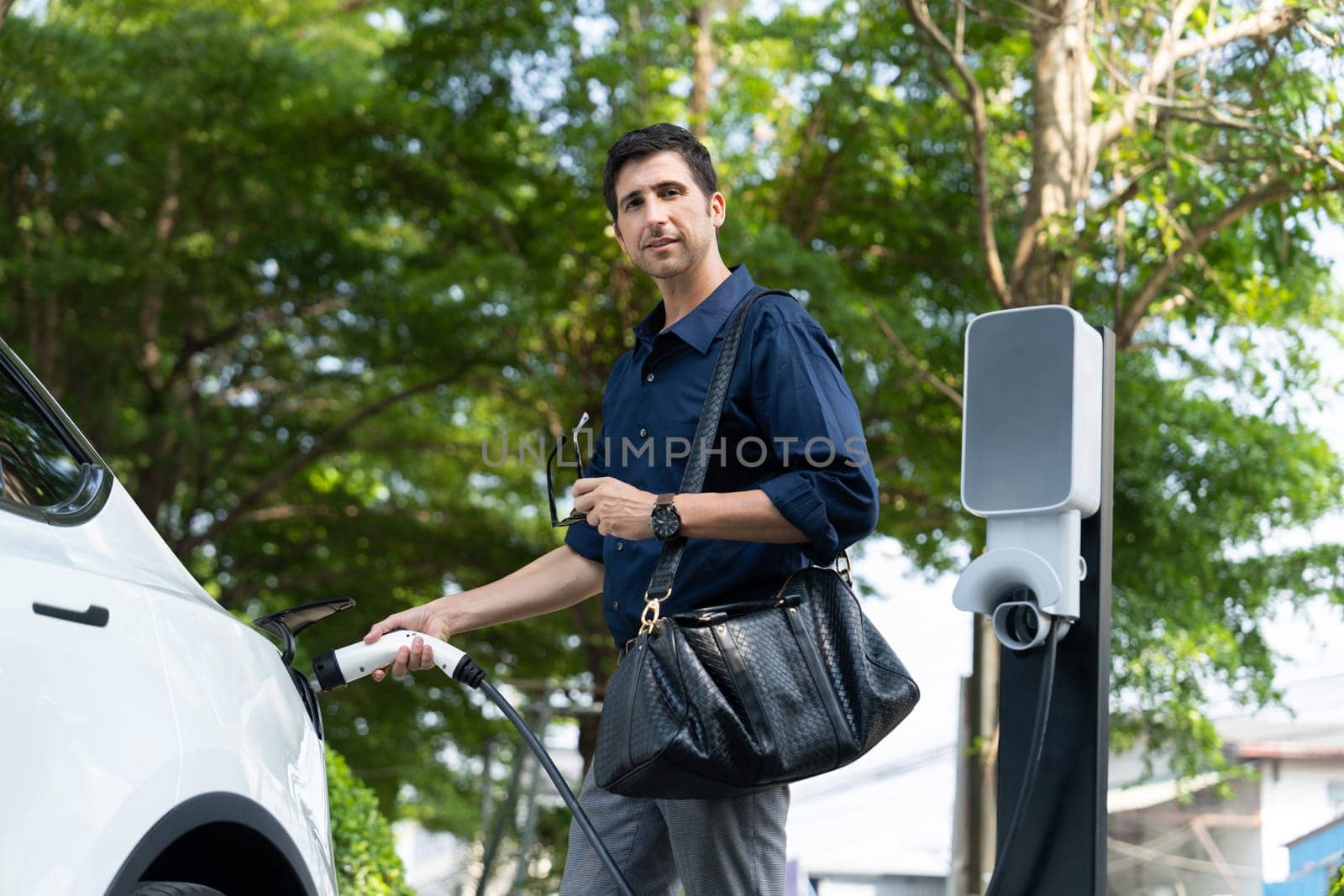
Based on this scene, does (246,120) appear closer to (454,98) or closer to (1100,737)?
(454,98)

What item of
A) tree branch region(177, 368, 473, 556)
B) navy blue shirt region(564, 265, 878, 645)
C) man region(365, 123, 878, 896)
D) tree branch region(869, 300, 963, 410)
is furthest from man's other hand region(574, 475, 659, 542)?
tree branch region(177, 368, 473, 556)

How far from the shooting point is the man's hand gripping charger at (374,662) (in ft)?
7.71

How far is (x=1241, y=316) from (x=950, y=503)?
3486 millimetres

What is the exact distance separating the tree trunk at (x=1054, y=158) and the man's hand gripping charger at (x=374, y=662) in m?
6.11

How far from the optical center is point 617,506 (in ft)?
7.02

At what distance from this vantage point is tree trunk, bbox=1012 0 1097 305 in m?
7.91

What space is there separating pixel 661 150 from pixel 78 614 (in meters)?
1.26

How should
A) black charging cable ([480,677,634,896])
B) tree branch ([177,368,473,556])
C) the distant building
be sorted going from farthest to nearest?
1. tree branch ([177,368,473,556])
2. the distant building
3. black charging cable ([480,677,634,896])

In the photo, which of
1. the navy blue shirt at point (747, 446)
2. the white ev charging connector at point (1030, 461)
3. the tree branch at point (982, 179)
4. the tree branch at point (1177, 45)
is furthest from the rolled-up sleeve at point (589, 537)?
the tree branch at point (982, 179)

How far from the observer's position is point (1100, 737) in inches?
84.8

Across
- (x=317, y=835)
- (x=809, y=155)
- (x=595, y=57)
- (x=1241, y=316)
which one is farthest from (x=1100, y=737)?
Result: (x=809, y=155)

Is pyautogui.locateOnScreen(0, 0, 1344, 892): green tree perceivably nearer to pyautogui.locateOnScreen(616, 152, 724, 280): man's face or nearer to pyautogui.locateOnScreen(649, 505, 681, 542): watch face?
pyautogui.locateOnScreen(616, 152, 724, 280): man's face

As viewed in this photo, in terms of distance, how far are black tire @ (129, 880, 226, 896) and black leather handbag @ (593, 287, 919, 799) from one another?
1.82 feet

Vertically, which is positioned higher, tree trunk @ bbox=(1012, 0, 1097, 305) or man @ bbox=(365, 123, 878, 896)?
tree trunk @ bbox=(1012, 0, 1097, 305)
